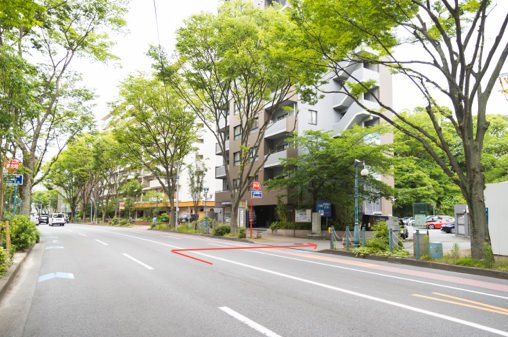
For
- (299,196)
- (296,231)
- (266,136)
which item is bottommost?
(296,231)

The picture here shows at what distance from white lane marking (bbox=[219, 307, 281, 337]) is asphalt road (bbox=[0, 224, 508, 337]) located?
0.5 inches

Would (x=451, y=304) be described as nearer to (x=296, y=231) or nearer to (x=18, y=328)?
(x=18, y=328)

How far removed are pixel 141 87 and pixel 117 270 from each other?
20528mm

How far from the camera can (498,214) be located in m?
13.9

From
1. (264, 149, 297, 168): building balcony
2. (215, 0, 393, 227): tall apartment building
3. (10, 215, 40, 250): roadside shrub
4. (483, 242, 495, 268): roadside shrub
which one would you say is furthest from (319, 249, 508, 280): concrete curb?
(264, 149, 297, 168): building balcony

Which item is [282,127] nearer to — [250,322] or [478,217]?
[478,217]

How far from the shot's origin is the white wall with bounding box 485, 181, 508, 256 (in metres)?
13.6

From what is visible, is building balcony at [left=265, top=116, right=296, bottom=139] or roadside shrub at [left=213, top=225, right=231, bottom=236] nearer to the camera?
roadside shrub at [left=213, top=225, right=231, bottom=236]

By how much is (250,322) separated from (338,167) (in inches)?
787

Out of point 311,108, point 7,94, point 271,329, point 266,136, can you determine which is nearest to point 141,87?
point 266,136

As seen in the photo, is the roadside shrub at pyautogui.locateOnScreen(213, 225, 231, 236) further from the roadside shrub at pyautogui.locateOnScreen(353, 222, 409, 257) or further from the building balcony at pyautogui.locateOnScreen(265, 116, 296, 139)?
the roadside shrub at pyautogui.locateOnScreen(353, 222, 409, 257)

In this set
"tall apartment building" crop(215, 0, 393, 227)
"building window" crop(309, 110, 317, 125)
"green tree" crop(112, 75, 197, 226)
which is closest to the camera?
"green tree" crop(112, 75, 197, 226)

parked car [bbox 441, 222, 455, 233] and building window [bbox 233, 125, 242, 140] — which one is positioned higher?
building window [bbox 233, 125, 242, 140]

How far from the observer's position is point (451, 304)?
617 centimetres
